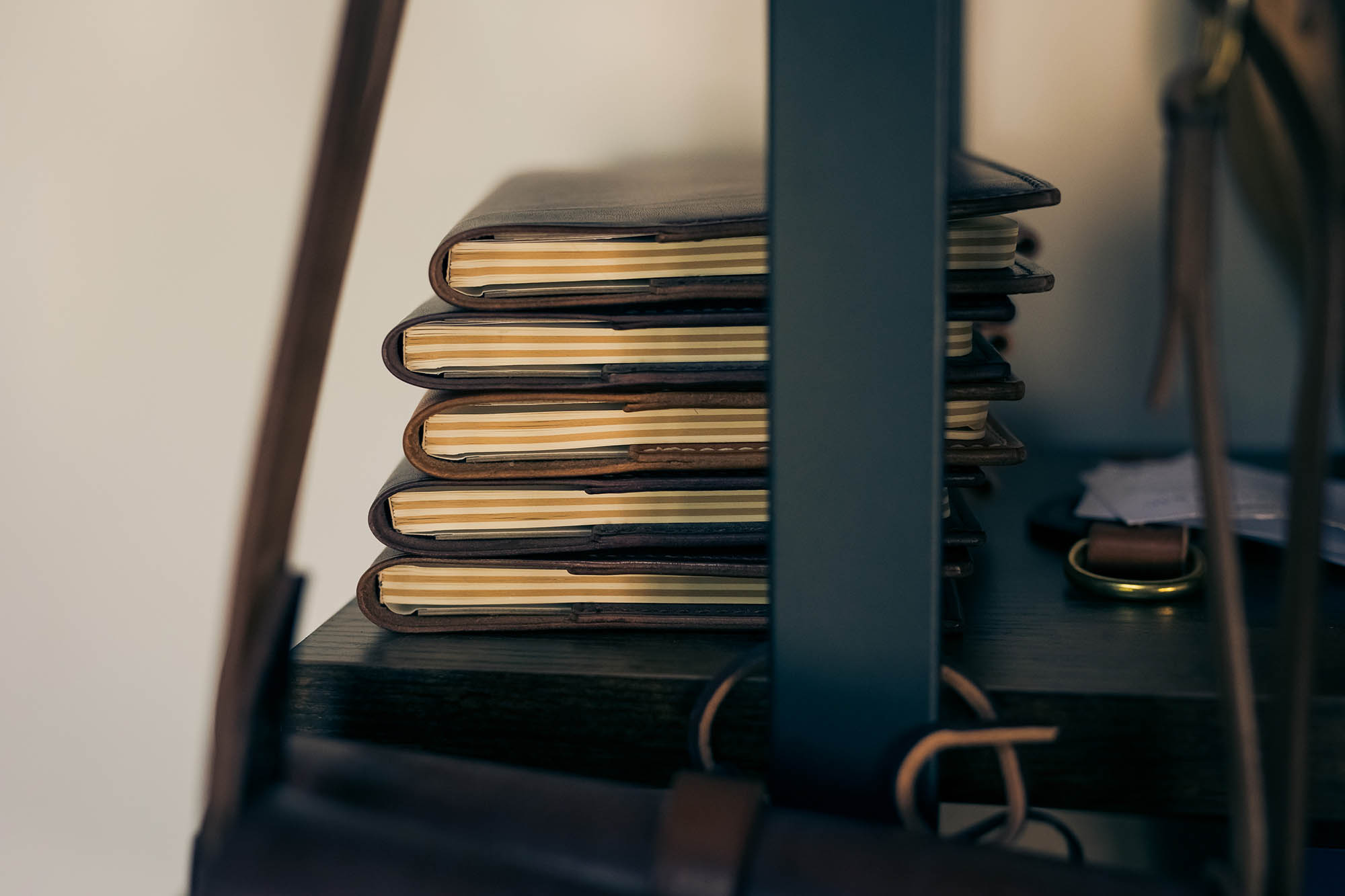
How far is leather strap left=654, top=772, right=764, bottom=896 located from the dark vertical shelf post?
0.05 metres

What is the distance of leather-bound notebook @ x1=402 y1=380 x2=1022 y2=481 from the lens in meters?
0.43

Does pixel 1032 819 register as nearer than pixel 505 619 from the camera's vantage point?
Yes

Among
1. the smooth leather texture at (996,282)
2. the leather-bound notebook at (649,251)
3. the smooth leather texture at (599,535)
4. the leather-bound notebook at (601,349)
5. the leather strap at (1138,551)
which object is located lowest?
the leather strap at (1138,551)

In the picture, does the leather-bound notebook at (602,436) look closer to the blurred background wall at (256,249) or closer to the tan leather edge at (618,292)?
the tan leather edge at (618,292)

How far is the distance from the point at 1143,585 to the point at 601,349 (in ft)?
0.88

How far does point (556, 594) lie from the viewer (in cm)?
46

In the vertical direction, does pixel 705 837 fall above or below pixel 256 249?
below

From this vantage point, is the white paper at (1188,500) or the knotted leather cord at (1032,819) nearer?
the knotted leather cord at (1032,819)

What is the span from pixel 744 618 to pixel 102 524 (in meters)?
0.63

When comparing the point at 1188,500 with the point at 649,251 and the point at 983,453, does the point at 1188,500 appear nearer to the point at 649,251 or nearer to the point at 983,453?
the point at 983,453

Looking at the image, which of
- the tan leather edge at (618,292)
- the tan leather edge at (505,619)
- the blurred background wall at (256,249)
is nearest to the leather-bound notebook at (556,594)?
the tan leather edge at (505,619)

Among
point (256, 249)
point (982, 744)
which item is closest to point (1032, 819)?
point (982, 744)

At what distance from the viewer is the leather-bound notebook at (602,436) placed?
43 cm

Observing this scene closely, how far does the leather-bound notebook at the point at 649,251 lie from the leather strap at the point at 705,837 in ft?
0.67
